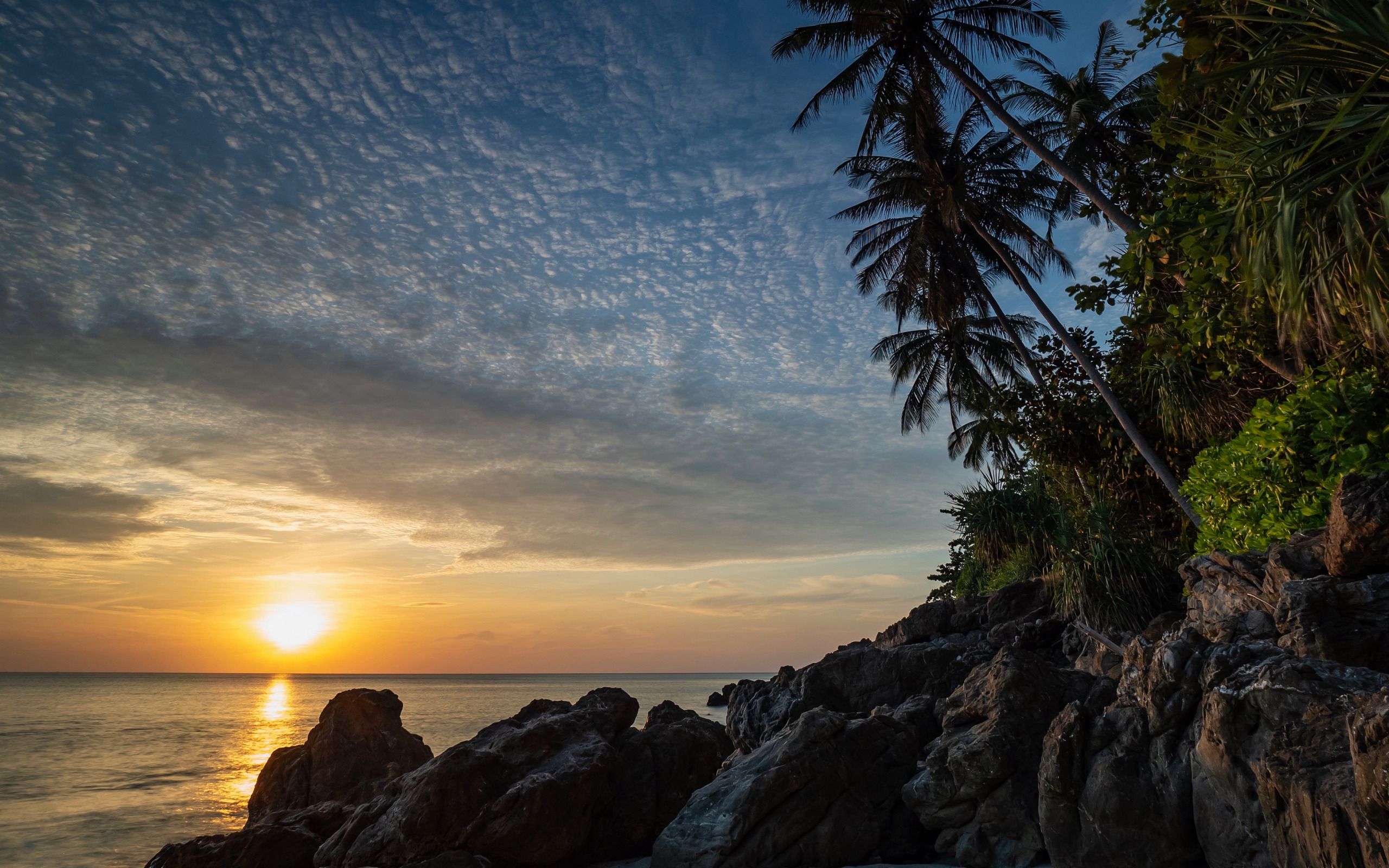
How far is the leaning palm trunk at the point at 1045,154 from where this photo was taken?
38.1 ft

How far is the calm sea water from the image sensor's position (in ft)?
50.8

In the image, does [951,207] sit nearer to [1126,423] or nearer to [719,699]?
[1126,423]

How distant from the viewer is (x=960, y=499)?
23359 mm

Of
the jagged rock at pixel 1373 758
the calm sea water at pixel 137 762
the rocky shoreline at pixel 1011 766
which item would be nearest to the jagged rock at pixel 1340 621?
the rocky shoreline at pixel 1011 766

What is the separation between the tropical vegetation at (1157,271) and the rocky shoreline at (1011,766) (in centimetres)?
163

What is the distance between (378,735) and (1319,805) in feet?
50.4

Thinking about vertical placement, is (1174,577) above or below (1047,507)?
below

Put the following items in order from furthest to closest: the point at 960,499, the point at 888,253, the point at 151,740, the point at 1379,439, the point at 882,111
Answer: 1. the point at 151,740
2. the point at 888,253
3. the point at 960,499
4. the point at 882,111
5. the point at 1379,439

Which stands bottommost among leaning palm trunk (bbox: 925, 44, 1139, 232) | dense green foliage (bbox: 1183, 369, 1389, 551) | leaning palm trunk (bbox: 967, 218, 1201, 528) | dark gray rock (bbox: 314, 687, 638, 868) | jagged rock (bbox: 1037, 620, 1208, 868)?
dark gray rock (bbox: 314, 687, 638, 868)

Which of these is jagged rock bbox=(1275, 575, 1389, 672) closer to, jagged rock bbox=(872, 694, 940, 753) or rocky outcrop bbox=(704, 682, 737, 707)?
jagged rock bbox=(872, 694, 940, 753)

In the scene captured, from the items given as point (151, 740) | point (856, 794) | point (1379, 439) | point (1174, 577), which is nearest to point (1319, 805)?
point (856, 794)

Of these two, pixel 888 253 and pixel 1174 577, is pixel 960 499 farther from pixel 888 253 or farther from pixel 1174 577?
pixel 1174 577

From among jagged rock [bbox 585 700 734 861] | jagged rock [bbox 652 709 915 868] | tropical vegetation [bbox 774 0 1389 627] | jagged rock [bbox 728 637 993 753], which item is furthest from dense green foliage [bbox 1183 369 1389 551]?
jagged rock [bbox 585 700 734 861]

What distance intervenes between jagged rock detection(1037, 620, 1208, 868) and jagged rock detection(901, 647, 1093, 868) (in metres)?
0.57
